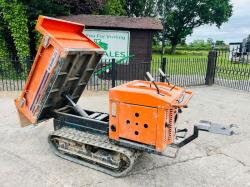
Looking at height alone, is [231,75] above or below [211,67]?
below

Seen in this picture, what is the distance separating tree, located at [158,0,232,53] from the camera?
40.8 meters

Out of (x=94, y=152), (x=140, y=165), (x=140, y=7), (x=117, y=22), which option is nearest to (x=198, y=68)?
(x=117, y=22)

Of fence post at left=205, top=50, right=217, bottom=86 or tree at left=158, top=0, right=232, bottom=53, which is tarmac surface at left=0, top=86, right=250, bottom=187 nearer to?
fence post at left=205, top=50, right=217, bottom=86

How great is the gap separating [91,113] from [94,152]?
1144 mm

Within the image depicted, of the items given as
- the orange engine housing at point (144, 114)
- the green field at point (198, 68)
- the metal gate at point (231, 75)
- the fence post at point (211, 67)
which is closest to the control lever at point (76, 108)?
the orange engine housing at point (144, 114)

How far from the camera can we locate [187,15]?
4172 centimetres

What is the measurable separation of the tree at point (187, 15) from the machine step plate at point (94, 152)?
122ft

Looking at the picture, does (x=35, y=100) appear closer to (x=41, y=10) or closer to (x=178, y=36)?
(x=41, y=10)

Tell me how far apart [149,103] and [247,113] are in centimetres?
540

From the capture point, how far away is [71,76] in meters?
4.86

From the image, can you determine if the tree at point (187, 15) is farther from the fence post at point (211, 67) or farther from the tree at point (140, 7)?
the fence post at point (211, 67)

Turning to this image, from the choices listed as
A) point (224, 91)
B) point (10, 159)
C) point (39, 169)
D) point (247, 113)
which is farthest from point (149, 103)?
point (224, 91)

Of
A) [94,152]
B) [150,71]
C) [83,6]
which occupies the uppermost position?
[83,6]

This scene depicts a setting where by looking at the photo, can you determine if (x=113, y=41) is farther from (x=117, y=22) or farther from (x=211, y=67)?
(x=211, y=67)
